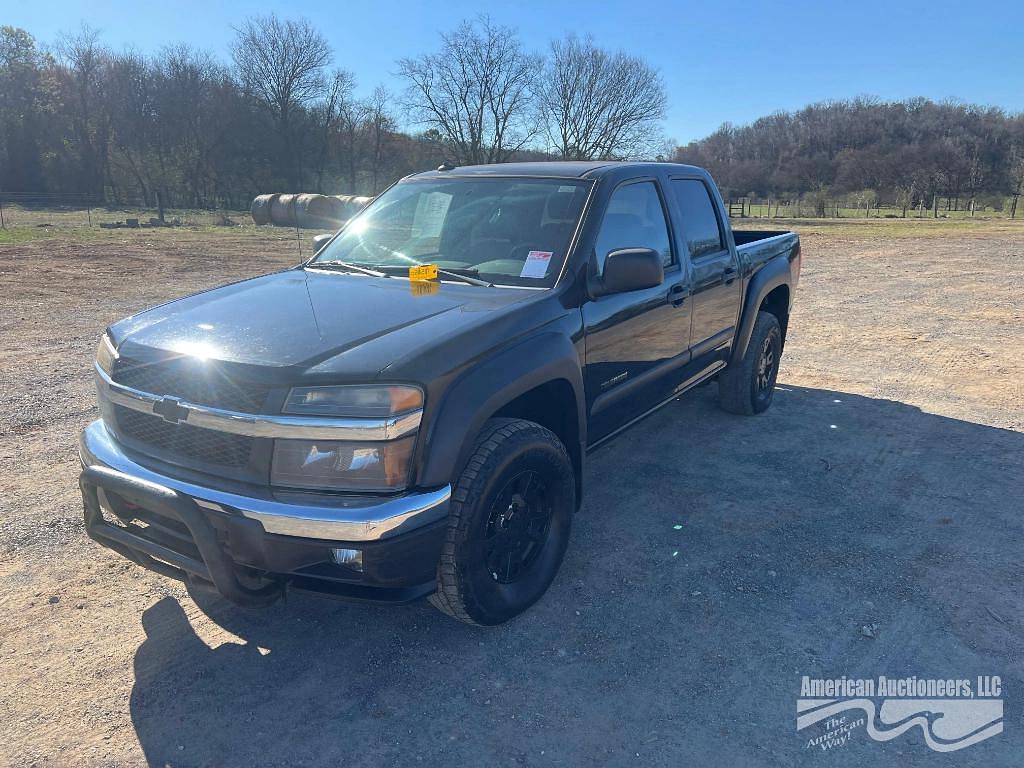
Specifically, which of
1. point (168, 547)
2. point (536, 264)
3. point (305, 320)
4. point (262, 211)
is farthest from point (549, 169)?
point (262, 211)

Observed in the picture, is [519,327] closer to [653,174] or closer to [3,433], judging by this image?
[653,174]

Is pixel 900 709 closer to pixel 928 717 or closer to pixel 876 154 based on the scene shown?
pixel 928 717

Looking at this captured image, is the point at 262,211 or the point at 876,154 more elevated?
the point at 876,154

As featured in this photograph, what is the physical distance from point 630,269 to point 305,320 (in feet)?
4.81

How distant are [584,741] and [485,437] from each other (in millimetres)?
1133

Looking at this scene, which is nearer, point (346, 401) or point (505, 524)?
point (346, 401)

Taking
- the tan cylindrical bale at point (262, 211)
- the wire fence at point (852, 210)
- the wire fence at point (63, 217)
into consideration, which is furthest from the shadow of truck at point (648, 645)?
the wire fence at point (852, 210)

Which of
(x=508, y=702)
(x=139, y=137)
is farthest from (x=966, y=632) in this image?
(x=139, y=137)

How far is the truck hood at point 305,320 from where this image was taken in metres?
2.55

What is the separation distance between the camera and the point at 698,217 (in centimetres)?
474

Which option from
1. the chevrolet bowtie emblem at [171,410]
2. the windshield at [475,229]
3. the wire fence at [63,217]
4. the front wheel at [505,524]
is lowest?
the front wheel at [505,524]

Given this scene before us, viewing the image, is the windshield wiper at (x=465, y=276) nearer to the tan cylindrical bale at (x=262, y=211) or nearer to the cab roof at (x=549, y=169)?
the cab roof at (x=549, y=169)

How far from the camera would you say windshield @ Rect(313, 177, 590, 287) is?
347 cm

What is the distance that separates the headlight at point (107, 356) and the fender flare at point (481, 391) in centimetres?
140
